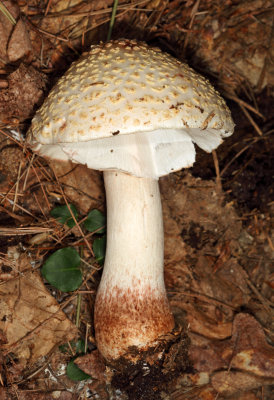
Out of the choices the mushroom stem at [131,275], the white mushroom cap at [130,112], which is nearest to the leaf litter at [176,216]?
the mushroom stem at [131,275]

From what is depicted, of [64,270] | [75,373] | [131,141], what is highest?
[131,141]

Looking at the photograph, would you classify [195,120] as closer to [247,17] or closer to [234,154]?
[234,154]

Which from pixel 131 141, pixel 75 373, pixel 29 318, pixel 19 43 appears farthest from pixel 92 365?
pixel 19 43

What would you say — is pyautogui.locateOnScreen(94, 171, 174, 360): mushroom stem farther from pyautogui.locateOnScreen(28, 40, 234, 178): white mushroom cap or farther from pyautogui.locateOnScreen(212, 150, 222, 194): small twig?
pyautogui.locateOnScreen(212, 150, 222, 194): small twig

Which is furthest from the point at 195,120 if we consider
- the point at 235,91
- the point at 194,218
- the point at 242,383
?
the point at 242,383

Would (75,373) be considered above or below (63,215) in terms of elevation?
below

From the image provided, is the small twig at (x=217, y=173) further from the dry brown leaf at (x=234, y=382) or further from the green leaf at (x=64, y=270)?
the dry brown leaf at (x=234, y=382)

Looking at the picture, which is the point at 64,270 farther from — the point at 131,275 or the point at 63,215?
the point at 131,275
